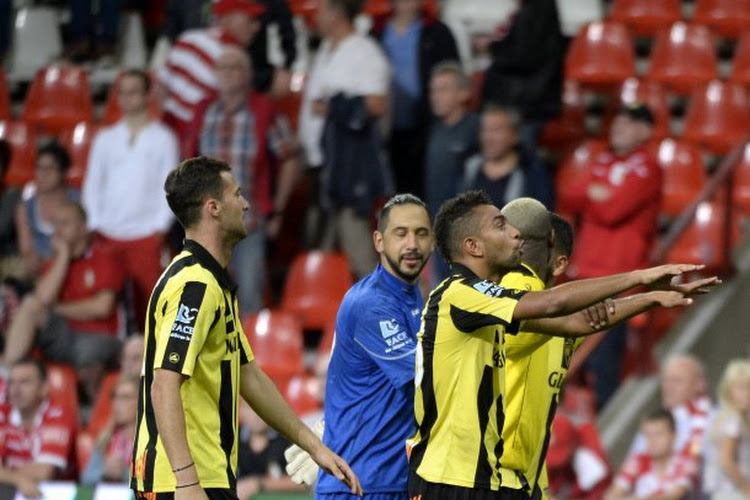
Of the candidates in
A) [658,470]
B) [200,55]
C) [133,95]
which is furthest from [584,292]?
[200,55]

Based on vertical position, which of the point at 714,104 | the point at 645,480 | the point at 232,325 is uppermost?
the point at 714,104

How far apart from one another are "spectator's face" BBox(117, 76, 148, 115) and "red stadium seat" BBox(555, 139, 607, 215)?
2.65m

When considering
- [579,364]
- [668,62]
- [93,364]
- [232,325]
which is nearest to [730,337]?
[579,364]

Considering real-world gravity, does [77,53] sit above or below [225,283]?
above

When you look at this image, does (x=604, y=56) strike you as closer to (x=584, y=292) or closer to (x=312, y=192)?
(x=312, y=192)

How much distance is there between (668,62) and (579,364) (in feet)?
9.91

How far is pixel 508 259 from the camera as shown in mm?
5953

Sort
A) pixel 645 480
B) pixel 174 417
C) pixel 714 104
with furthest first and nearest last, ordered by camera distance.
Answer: pixel 714 104
pixel 645 480
pixel 174 417

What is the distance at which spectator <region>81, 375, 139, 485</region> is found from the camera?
1021 cm

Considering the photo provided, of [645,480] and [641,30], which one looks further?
[641,30]

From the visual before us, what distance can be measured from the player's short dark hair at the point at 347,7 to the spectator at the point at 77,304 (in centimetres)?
198

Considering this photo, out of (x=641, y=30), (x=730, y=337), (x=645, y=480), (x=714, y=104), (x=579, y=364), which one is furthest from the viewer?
(x=641, y=30)

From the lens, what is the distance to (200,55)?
1163cm

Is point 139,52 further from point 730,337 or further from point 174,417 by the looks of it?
point 174,417
